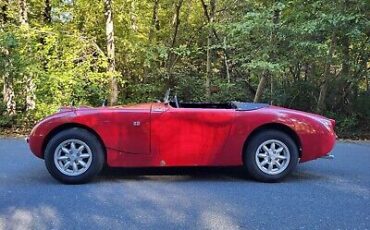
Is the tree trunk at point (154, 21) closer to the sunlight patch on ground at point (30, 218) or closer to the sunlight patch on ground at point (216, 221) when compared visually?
the sunlight patch on ground at point (30, 218)

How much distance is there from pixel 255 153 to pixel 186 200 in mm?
1298

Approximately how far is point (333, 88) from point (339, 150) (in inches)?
146

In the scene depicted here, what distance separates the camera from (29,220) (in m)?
4.34

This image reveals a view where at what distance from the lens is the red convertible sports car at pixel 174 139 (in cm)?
583

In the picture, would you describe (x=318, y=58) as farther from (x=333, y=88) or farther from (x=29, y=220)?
(x=29, y=220)

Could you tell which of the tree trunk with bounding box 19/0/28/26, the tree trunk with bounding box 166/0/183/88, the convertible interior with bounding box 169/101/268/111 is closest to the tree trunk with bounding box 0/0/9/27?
the tree trunk with bounding box 19/0/28/26

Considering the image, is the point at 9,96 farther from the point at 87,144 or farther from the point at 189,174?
the point at 189,174

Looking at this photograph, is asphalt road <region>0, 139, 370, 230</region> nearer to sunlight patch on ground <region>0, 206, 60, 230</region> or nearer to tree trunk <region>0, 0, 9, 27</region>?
sunlight patch on ground <region>0, 206, 60, 230</region>

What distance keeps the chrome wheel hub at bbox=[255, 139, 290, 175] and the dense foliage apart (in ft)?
15.9

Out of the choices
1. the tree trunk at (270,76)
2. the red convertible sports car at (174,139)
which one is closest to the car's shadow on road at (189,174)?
the red convertible sports car at (174,139)

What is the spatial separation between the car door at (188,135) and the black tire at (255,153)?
0.36m

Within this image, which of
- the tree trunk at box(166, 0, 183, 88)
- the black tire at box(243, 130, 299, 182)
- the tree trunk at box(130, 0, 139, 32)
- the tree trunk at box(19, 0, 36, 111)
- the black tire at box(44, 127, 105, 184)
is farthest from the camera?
the tree trunk at box(166, 0, 183, 88)

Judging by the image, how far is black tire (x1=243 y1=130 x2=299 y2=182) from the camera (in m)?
5.96

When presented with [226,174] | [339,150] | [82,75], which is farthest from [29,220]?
[82,75]
